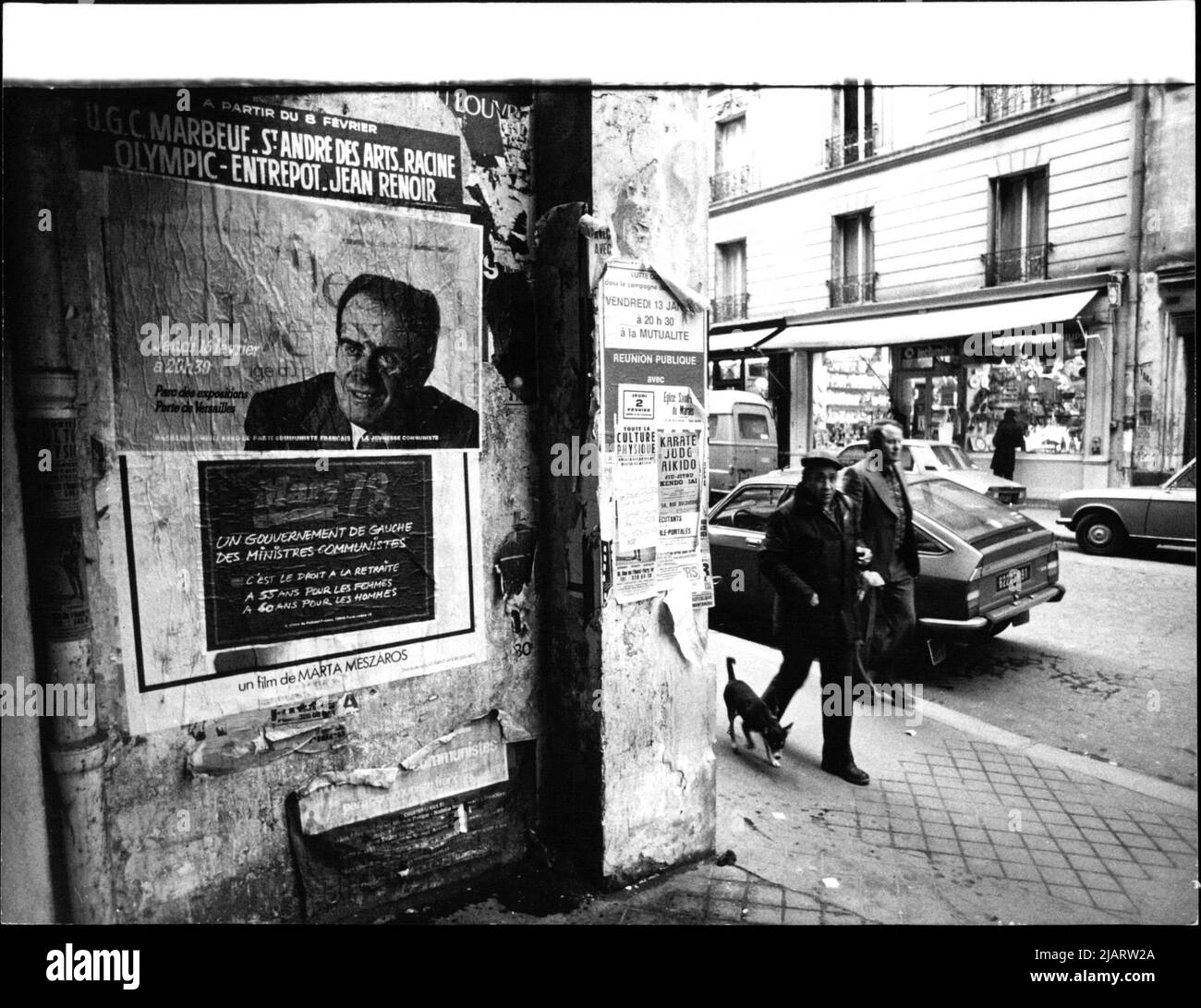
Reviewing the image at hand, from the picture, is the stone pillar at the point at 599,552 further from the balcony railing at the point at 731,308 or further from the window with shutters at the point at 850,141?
the balcony railing at the point at 731,308

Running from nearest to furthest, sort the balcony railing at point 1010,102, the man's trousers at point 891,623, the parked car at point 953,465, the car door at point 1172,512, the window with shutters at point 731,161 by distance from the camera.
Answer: the man's trousers at point 891,623, the car door at point 1172,512, the parked car at point 953,465, the balcony railing at point 1010,102, the window with shutters at point 731,161

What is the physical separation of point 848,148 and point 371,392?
490 inches

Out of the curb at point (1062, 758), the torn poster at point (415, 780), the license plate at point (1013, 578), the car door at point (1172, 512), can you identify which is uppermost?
the car door at point (1172, 512)

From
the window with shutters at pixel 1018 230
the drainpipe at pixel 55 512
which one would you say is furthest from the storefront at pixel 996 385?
the drainpipe at pixel 55 512

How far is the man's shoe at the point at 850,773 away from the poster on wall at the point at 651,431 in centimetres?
174

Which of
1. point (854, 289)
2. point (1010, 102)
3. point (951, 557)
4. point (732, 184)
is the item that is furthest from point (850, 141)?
point (951, 557)

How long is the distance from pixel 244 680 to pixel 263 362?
3.71ft

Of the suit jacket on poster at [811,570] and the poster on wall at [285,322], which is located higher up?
the poster on wall at [285,322]

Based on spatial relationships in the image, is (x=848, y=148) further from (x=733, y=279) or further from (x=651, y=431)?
(x=651, y=431)

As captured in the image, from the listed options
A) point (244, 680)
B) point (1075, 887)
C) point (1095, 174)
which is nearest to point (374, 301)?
point (244, 680)

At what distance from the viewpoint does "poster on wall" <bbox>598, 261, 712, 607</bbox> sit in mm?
3291

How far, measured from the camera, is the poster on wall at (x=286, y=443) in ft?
8.71

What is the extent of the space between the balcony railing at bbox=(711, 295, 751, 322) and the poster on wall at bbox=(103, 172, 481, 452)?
14.8 metres
